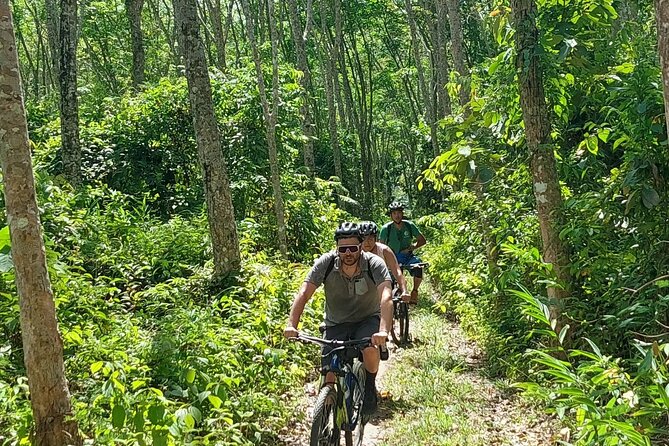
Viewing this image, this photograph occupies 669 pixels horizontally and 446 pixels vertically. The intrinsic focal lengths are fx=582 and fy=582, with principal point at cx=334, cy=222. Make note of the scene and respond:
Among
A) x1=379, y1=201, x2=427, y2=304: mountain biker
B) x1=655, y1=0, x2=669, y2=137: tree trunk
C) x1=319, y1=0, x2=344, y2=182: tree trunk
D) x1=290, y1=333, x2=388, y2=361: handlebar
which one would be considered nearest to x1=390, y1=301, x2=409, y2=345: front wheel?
x1=379, y1=201, x2=427, y2=304: mountain biker

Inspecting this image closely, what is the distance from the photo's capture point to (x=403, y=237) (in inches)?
365

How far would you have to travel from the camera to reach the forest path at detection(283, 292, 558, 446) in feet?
17.3

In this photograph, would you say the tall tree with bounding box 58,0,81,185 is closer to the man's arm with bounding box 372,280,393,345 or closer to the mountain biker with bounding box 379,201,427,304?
the mountain biker with bounding box 379,201,427,304

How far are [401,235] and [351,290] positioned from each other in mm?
4400

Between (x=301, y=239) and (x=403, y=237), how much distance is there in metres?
3.23

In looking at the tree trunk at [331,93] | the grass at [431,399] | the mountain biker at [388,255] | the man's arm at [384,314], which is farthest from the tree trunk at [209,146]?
the tree trunk at [331,93]

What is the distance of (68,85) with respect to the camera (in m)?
9.17

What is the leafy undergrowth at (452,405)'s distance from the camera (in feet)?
17.3

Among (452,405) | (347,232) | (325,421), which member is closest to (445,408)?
(452,405)

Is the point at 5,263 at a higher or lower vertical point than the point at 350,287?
higher

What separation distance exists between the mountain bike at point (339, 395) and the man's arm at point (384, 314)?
3.7 inches

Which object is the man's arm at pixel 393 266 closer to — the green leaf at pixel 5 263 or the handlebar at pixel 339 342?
the handlebar at pixel 339 342

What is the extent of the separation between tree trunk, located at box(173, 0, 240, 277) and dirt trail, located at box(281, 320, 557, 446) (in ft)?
7.55

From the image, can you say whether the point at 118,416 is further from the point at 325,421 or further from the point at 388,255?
the point at 388,255
